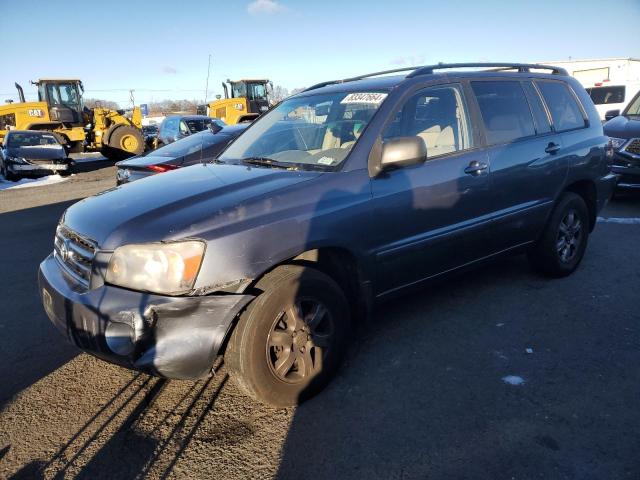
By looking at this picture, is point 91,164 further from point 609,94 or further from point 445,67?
point 445,67

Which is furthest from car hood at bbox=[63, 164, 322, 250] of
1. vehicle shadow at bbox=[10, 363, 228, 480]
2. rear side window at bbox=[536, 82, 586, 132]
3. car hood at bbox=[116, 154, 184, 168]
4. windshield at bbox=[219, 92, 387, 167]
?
car hood at bbox=[116, 154, 184, 168]

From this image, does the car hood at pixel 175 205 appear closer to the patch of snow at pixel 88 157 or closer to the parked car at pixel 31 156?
the parked car at pixel 31 156

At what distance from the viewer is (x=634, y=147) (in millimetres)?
7262

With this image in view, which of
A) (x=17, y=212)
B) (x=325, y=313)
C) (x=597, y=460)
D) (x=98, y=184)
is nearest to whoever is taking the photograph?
(x=597, y=460)

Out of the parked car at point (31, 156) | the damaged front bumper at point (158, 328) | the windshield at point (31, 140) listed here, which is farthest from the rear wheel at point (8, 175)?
the damaged front bumper at point (158, 328)

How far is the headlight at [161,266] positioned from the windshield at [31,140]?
14655 mm

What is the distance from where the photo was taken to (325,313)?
9.62 feet

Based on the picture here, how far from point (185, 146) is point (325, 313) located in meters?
4.96

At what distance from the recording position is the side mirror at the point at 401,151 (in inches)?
120

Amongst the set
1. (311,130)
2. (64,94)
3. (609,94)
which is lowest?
(311,130)

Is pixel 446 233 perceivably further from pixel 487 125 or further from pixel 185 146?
pixel 185 146

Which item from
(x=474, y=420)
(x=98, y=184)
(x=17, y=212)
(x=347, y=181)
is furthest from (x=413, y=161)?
(x=98, y=184)

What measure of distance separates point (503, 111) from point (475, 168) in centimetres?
75

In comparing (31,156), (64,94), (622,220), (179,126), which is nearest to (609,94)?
(622,220)
